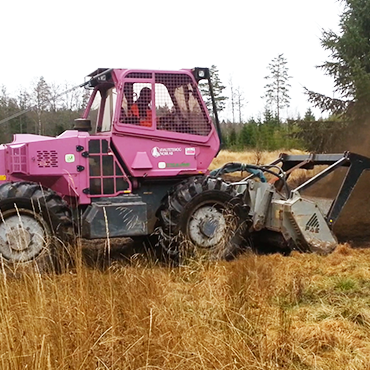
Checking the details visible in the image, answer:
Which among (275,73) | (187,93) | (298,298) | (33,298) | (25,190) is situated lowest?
(298,298)

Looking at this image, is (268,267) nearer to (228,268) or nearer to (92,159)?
(228,268)

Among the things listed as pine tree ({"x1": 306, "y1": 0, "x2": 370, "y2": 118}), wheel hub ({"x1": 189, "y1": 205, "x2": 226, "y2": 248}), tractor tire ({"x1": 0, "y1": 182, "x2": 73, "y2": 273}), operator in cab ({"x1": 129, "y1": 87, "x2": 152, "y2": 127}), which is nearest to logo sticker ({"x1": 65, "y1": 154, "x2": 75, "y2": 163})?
tractor tire ({"x1": 0, "y1": 182, "x2": 73, "y2": 273})

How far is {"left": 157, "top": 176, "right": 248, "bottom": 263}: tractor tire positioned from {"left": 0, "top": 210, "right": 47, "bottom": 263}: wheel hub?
5.08ft

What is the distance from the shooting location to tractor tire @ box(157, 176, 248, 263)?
6.81 meters

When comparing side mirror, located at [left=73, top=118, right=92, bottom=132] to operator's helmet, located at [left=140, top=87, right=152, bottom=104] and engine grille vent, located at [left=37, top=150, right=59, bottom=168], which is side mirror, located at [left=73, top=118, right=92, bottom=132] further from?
operator's helmet, located at [left=140, top=87, right=152, bottom=104]

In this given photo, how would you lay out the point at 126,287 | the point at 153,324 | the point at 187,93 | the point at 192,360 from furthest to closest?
the point at 187,93
the point at 126,287
the point at 153,324
the point at 192,360

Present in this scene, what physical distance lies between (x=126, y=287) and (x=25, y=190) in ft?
8.65

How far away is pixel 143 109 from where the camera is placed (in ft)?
23.0

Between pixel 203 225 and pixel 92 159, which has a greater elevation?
pixel 92 159

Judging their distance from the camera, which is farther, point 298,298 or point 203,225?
point 203,225

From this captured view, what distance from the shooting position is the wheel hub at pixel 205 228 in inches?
274

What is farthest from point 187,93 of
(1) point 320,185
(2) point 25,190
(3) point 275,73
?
(3) point 275,73

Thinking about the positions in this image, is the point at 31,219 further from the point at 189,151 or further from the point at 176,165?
the point at 189,151

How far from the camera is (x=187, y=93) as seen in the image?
7.31m
